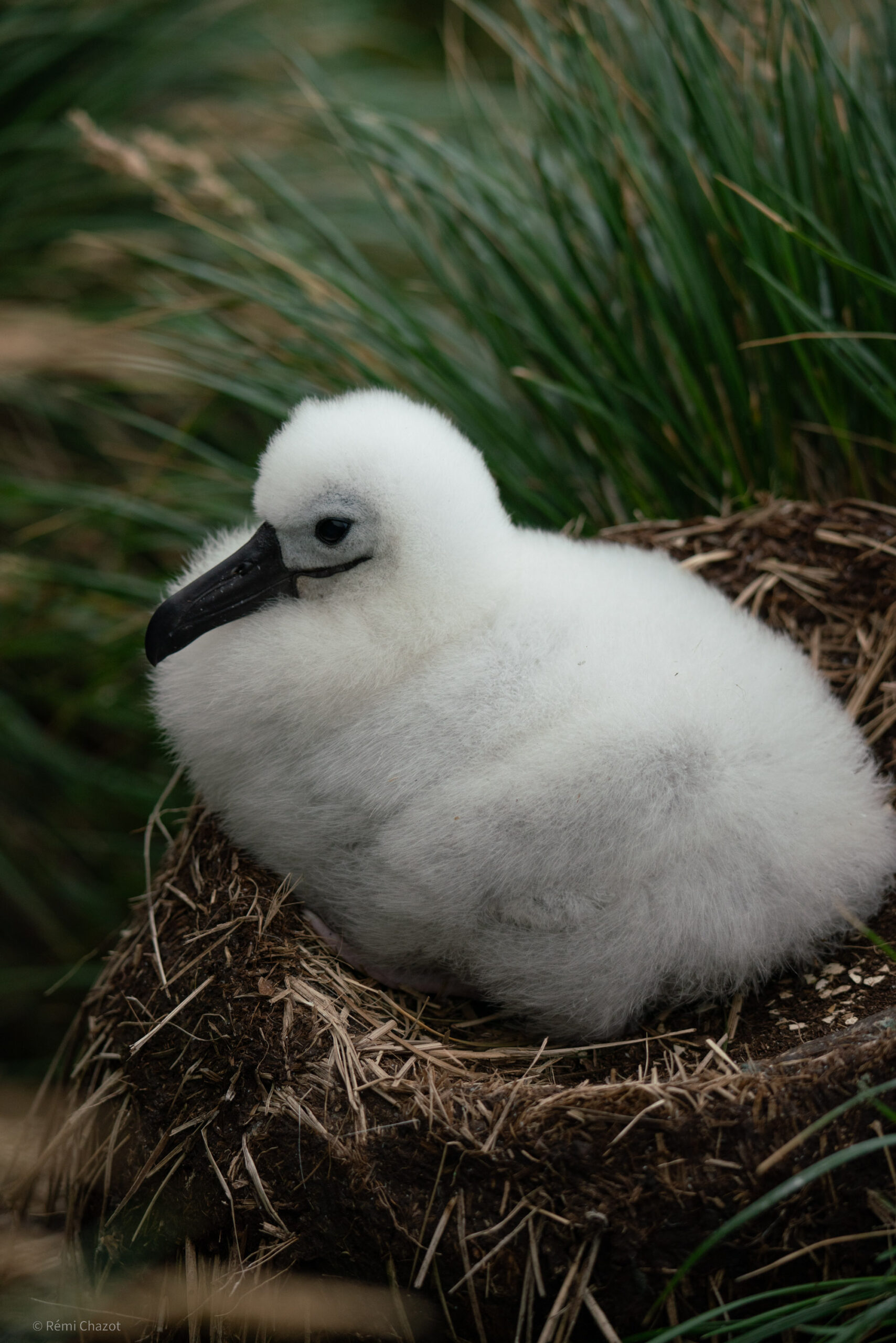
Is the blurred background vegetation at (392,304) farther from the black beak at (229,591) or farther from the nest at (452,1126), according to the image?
the black beak at (229,591)

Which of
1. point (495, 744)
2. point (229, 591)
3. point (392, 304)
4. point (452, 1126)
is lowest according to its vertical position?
point (452, 1126)

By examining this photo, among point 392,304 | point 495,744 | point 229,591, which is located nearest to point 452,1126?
point 495,744

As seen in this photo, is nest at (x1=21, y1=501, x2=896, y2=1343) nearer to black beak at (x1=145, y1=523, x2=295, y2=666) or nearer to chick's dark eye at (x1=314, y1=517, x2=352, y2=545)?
black beak at (x1=145, y1=523, x2=295, y2=666)

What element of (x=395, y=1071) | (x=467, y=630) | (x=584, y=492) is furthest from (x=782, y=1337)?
(x=584, y=492)

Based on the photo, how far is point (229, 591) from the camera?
8.61ft

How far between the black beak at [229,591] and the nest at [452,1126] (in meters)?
0.51

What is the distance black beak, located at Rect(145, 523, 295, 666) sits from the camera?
2.60 meters

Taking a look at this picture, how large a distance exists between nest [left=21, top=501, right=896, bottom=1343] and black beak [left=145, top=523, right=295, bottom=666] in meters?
0.51

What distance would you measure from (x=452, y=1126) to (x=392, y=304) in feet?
8.57

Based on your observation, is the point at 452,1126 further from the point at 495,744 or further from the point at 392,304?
the point at 392,304

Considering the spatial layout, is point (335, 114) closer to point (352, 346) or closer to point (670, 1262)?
point (352, 346)

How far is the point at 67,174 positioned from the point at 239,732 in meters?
3.55

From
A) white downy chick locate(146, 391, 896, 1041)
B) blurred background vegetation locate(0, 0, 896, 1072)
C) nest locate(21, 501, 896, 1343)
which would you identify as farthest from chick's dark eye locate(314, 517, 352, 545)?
blurred background vegetation locate(0, 0, 896, 1072)

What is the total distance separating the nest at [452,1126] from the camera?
1.95 metres
